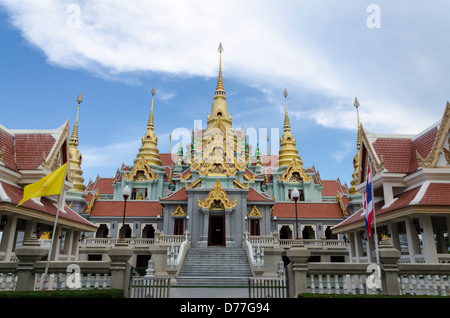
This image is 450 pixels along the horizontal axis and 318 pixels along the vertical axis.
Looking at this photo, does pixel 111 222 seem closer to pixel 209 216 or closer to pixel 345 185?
pixel 209 216

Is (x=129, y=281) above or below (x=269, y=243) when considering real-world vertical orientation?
below

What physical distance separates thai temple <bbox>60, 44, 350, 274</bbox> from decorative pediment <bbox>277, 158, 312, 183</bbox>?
13 centimetres

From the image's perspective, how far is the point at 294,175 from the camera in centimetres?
4566

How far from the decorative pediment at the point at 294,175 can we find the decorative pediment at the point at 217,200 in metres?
18.4

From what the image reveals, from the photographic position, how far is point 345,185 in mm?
50000

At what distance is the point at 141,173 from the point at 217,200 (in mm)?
19831

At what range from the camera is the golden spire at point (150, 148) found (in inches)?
1851

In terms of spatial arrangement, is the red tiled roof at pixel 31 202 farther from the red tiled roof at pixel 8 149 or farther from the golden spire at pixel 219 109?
the golden spire at pixel 219 109

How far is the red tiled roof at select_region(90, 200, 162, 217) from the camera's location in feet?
109

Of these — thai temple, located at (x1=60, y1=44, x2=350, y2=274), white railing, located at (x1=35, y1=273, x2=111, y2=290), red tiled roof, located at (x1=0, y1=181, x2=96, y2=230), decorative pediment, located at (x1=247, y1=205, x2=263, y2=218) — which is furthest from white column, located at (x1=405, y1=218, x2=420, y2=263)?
red tiled roof, located at (x1=0, y1=181, x2=96, y2=230)

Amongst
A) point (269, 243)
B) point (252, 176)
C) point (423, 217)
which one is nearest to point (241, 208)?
point (269, 243)
